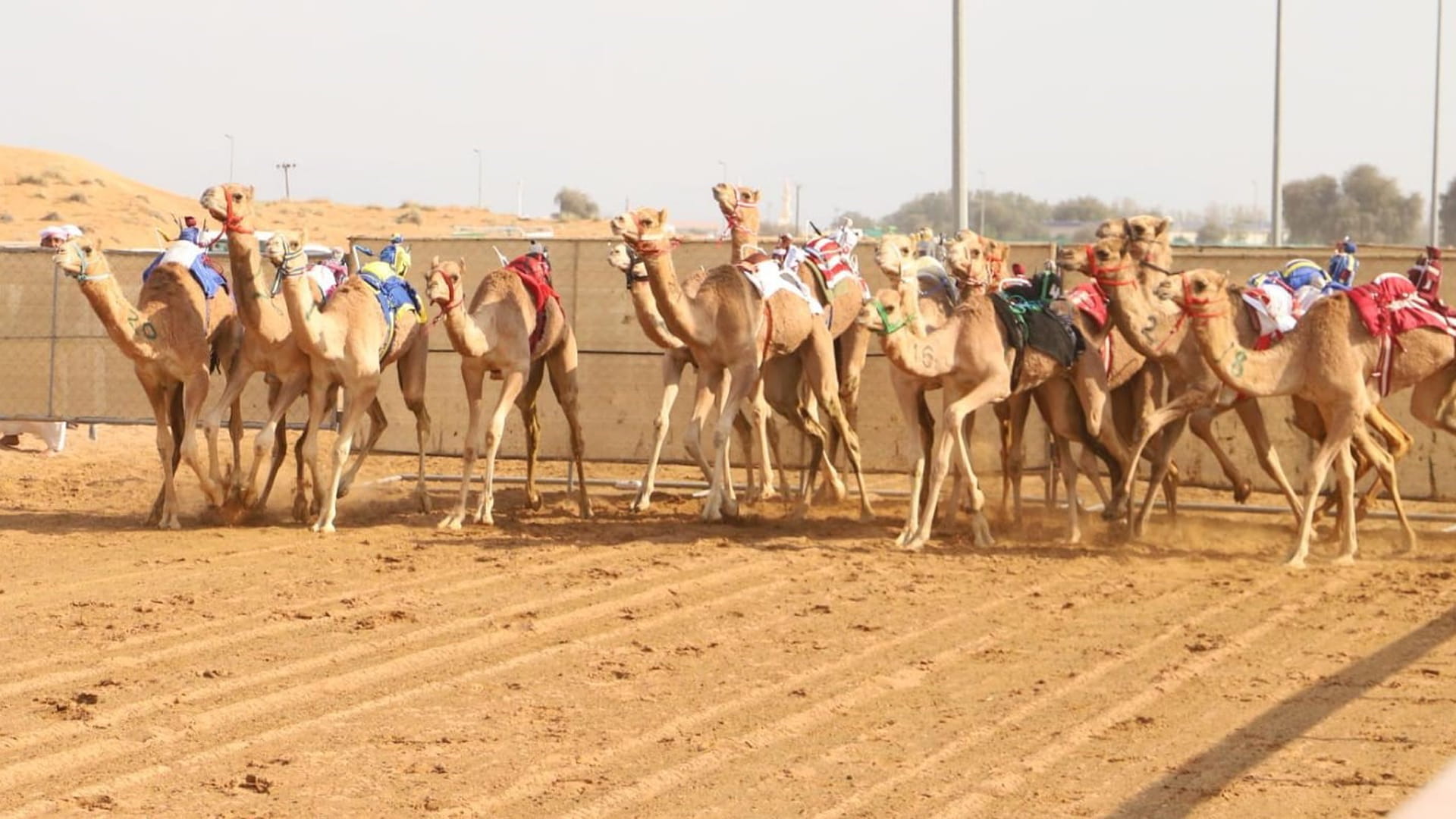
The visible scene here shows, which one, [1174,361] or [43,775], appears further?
[1174,361]

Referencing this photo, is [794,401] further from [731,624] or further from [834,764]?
[834,764]

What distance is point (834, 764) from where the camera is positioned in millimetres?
7621

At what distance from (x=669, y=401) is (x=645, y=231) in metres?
2.44

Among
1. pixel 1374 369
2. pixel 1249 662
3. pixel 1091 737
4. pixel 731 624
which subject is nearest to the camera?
pixel 1091 737

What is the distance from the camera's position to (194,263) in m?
14.9

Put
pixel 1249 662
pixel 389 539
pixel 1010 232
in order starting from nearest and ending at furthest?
pixel 1249 662, pixel 389 539, pixel 1010 232

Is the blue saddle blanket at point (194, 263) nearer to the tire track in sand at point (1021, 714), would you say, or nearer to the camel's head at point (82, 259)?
the camel's head at point (82, 259)

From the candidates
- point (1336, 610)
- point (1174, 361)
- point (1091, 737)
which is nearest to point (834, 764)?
point (1091, 737)

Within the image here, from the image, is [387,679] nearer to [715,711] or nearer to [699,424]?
[715,711]

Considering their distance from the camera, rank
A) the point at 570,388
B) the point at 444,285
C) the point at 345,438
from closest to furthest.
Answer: the point at 444,285 < the point at 345,438 < the point at 570,388

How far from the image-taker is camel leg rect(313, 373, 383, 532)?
14.4 metres

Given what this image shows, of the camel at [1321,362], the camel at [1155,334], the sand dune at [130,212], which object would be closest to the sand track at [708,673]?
the camel at [1321,362]

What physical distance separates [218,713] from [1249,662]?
200 inches

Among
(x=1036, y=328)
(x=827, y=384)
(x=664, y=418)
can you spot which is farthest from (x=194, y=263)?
(x=1036, y=328)
